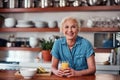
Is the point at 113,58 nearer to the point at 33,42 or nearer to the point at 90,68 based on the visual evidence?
the point at 33,42

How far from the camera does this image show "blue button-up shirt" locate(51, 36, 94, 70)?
2.59 m

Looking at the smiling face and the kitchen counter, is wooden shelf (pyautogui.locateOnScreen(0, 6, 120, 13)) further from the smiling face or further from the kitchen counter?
the smiling face

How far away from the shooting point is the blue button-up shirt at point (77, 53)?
2.59 metres

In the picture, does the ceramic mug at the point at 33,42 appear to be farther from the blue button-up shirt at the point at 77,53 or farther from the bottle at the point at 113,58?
the blue button-up shirt at the point at 77,53

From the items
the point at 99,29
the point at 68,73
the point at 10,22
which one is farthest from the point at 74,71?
the point at 10,22

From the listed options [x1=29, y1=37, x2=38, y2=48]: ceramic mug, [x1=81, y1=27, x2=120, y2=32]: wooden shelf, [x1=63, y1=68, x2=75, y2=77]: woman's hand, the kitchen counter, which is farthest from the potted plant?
[x1=63, y1=68, x2=75, y2=77]: woman's hand

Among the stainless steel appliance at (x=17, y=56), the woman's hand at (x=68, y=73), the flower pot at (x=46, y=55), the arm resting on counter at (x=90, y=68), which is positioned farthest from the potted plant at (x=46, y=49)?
the woman's hand at (x=68, y=73)

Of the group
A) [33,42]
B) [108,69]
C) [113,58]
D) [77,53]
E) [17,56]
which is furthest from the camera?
[17,56]

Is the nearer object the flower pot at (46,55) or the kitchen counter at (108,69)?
the kitchen counter at (108,69)

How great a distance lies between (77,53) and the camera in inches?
103

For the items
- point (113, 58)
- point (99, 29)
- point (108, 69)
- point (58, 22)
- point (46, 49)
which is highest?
point (58, 22)

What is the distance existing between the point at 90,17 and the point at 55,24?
0.64 meters

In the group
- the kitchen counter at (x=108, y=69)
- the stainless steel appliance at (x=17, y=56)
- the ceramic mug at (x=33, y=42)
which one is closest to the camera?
the kitchen counter at (x=108, y=69)

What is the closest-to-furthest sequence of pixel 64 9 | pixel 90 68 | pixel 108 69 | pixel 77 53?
pixel 90 68
pixel 77 53
pixel 108 69
pixel 64 9
